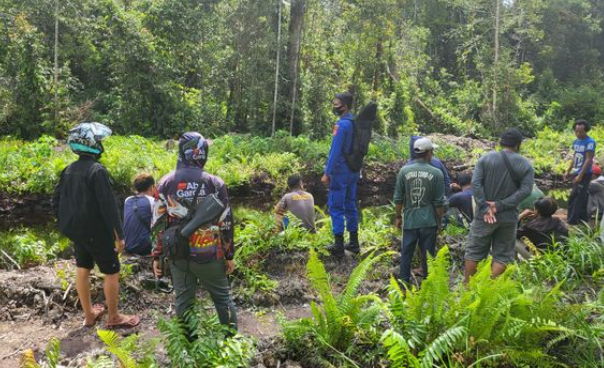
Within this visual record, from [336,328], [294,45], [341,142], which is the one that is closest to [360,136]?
[341,142]

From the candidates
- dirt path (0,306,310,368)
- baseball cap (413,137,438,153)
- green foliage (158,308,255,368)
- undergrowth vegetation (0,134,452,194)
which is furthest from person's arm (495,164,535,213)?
undergrowth vegetation (0,134,452,194)

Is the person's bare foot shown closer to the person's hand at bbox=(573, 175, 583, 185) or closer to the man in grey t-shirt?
the man in grey t-shirt

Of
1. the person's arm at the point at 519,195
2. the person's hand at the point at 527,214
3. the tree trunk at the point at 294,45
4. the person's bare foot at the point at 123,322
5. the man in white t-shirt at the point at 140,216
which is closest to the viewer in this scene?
the person's bare foot at the point at 123,322

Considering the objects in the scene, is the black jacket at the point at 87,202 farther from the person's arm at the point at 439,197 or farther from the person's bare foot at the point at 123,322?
the person's arm at the point at 439,197

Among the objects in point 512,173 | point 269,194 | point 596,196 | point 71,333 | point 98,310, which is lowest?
point 269,194

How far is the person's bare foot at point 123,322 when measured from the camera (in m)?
5.07

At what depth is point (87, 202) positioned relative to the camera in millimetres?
4555

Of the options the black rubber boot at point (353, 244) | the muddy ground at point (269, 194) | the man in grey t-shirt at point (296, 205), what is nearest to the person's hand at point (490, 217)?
the black rubber boot at point (353, 244)

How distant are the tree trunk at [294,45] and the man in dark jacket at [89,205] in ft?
45.6

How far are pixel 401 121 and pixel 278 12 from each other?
7.33 metres

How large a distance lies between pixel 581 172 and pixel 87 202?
27.4ft

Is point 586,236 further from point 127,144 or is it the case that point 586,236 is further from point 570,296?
point 127,144

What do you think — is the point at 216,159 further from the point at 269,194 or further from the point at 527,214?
the point at 527,214

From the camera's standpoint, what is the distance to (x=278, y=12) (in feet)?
61.1
